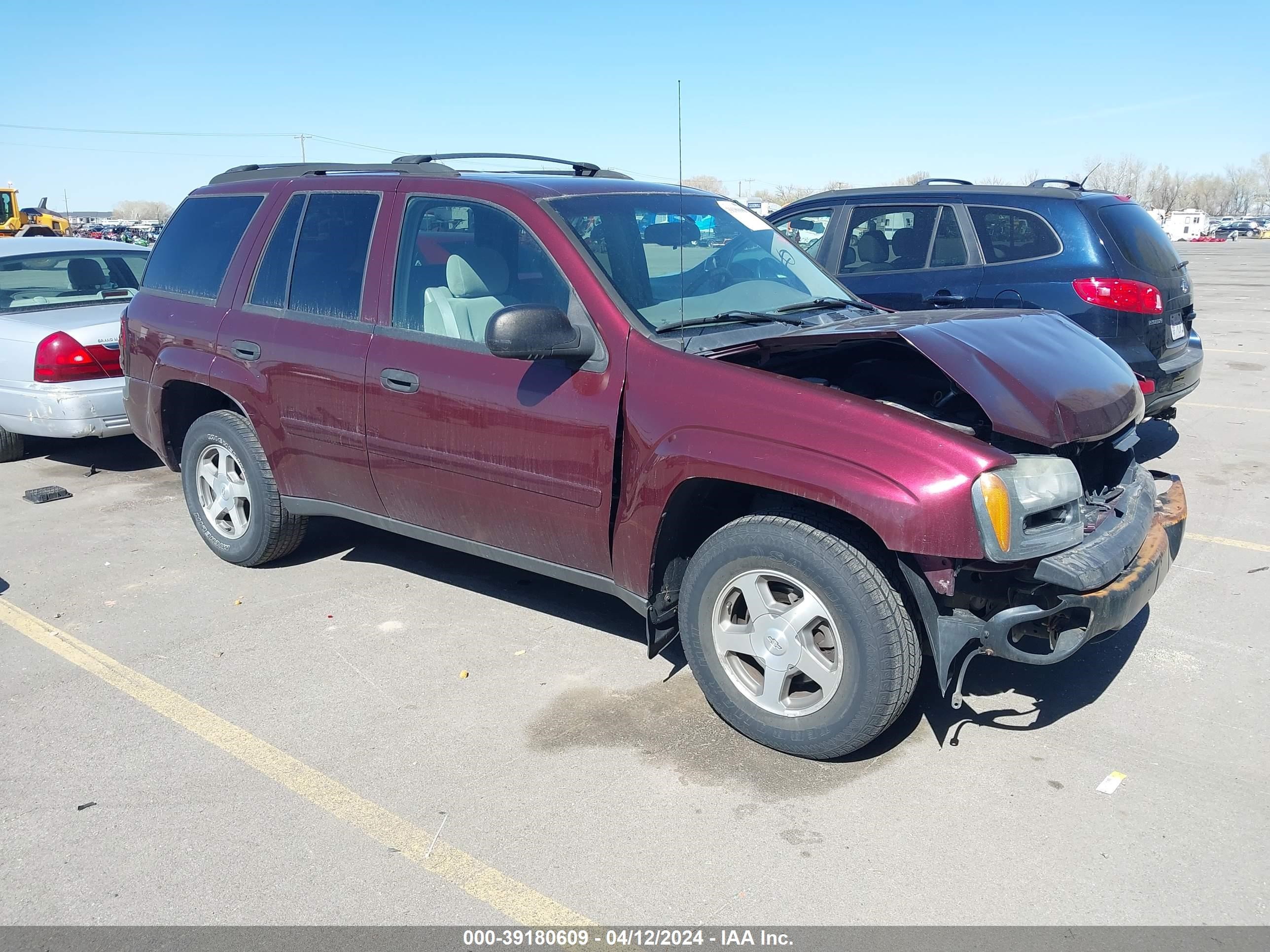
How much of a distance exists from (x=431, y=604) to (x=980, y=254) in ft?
14.3

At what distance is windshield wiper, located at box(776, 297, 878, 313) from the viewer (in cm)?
444

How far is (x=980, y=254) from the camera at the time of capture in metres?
7.04

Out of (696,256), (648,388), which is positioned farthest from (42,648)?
(696,256)

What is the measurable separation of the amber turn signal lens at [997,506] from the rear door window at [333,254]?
2.79 meters

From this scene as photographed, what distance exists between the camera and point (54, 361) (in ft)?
23.4

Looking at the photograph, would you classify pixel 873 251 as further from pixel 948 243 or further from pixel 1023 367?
pixel 1023 367

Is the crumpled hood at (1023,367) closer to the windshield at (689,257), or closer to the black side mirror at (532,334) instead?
the windshield at (689,257)

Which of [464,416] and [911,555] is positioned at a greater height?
[464,416]

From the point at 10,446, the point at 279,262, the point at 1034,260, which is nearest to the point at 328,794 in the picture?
the point at 279,262

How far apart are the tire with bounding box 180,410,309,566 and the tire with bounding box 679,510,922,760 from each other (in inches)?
98.2

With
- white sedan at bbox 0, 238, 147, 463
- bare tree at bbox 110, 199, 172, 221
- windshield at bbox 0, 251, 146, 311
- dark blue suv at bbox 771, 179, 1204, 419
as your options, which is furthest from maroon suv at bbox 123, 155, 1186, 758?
bare tree at bbox 110, 199, 172, 221

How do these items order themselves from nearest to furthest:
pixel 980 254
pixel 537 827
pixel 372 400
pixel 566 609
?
pixel 537 827 < pixel 372 400 < pixel 566 609 < pixel 980 254

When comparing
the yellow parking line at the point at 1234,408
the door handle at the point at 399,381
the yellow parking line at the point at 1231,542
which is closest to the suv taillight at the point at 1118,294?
the yellow parking line at the point at 1231,542

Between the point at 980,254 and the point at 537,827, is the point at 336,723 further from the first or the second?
the point at 980,254
